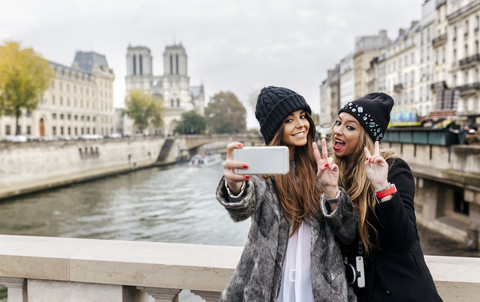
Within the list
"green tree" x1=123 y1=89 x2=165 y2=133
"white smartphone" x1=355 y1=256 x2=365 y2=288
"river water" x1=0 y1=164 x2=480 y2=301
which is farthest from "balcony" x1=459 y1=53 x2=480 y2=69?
"green tree" x1=123 y1=89 x2=165 y2=133

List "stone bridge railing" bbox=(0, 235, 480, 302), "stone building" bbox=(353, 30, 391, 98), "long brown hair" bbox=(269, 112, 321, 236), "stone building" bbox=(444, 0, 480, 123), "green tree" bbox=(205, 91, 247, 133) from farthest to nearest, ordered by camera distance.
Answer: "green tree" bbox=(205, 91, 247, 133)
"stone building" bbox=(353, 30, 391, 98)
"stone building" bbox=(444, 0, 480, 123)
"stone bridge railing" bbox=(0, 235, 480, 302)
"long brown hair" bbox=(269, 112, 321, 236)

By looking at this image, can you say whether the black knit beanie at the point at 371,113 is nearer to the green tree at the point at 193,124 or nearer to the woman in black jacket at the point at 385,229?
the woman in black jacket at the point at 385,229

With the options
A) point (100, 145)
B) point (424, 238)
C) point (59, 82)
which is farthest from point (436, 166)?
point (59, 82)

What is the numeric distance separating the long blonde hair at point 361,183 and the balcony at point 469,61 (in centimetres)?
3282

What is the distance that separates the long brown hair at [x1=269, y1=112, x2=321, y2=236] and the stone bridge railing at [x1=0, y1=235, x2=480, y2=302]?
688 mm

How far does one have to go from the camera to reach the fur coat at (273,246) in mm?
1807

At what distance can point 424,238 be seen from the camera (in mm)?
15352

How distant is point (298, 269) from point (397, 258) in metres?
0.43

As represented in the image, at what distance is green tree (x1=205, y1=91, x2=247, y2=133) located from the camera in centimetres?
8744

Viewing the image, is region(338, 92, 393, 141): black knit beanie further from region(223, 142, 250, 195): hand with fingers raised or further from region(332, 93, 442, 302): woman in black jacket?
region(223, 142, 250, 195): hand with fingers raised

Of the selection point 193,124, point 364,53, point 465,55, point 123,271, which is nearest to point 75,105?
point 193,124

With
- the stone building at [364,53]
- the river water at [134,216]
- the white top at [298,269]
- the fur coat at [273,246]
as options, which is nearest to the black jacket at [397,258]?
the fur coat at [273,246]

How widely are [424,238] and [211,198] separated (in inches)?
599

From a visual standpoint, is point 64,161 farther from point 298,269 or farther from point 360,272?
point 360,272
